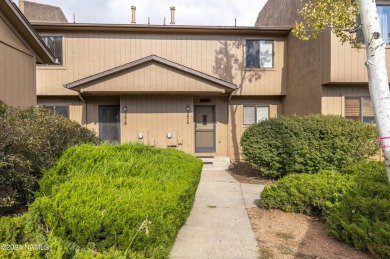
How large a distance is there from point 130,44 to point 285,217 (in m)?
9.65

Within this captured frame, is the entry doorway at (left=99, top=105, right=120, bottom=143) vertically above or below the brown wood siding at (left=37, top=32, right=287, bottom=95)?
below

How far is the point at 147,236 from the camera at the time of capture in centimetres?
253

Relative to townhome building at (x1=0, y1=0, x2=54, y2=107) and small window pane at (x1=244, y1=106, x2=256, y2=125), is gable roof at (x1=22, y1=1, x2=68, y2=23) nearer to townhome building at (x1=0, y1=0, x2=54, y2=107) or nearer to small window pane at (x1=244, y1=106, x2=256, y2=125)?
townhome building at (x1=0, y1=0, x2=54, y2=107)

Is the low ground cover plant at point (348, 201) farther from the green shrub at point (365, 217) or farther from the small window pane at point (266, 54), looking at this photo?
the small window pane at point (266, 54)

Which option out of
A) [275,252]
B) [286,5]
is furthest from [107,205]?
[286,5]

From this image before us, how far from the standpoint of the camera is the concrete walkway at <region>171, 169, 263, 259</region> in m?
3.62

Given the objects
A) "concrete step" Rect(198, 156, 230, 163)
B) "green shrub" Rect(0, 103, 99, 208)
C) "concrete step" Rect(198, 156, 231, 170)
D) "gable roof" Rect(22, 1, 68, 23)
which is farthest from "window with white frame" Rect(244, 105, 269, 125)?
"gable roof" Rect(22, 1, 68, 23)

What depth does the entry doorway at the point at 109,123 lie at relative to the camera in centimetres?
1177

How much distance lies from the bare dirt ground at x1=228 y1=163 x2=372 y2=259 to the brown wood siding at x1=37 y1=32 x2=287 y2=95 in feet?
25.5

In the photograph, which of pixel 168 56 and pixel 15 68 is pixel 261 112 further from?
pixel 15 68

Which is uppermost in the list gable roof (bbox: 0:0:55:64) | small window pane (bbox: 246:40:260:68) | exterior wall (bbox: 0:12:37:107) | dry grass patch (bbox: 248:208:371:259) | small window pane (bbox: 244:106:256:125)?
small window pane (bbox: 246:40:260:68)

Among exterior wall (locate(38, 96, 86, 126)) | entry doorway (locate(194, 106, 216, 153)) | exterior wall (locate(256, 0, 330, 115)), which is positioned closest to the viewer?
exterior wall (locate(256, 0, 330, 115))

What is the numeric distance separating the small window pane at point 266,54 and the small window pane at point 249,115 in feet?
6.46

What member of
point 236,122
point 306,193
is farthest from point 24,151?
point 236,122
